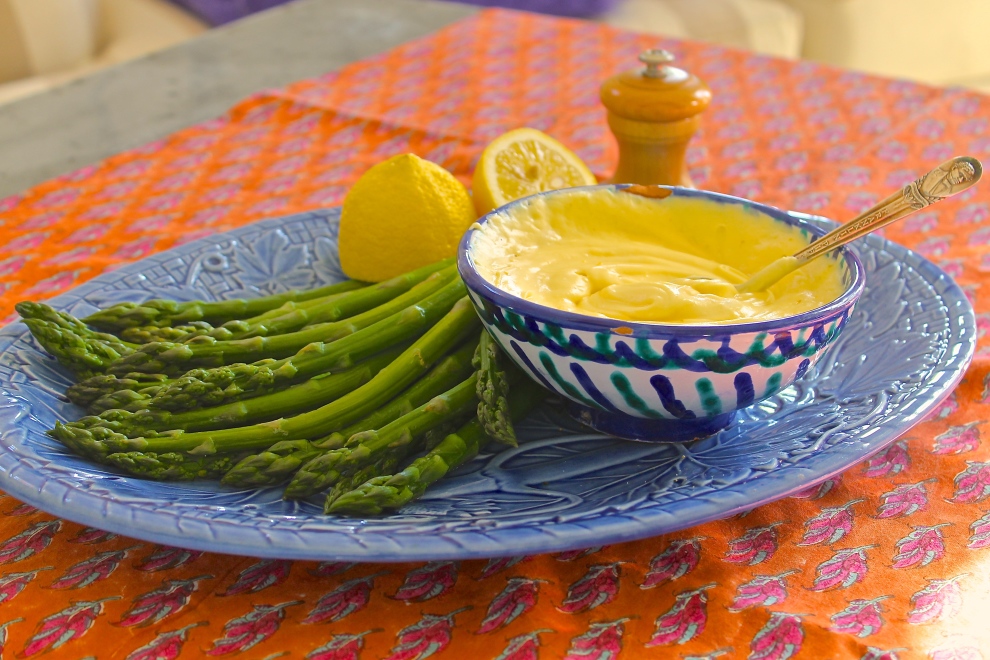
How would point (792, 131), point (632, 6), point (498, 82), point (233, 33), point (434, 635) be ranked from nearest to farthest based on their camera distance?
1. point (434, 635)
2. point (792, 131)
3. point (498, 82)
4. point (233, 33)
5. point (632, 6)

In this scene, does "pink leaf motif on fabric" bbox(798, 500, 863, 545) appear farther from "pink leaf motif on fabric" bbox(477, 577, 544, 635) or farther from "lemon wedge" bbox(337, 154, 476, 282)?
"lemon wedge" bbox(337, 154, 476, 282)

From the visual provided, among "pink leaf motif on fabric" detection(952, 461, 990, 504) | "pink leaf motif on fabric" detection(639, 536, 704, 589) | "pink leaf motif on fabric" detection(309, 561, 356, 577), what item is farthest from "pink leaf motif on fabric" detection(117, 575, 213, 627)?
"pink leaf motif on fabric" detection(952, 461, 990, 504)

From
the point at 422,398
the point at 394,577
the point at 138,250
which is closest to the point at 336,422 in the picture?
the point at 422,398

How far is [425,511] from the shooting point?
0.96 m

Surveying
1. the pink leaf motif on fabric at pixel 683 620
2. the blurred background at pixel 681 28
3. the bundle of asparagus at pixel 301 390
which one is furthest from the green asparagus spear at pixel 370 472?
the blurred background at pixel 681 28

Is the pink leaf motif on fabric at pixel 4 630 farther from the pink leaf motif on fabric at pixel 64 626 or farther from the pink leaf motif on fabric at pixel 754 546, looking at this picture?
the pink leaf motif on fabric at pixel 754 546

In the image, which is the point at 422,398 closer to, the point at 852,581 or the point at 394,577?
the point at 394,577

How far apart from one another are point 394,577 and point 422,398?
0.24 m

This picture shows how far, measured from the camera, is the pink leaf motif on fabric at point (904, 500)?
1.00 metres

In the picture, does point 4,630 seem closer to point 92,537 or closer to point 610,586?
point 92,537

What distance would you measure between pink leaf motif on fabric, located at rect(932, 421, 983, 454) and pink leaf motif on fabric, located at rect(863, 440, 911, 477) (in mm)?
40

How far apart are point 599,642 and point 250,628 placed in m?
0.32

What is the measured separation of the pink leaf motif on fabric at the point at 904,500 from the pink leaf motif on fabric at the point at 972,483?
3 cm

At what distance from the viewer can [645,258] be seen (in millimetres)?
1191
